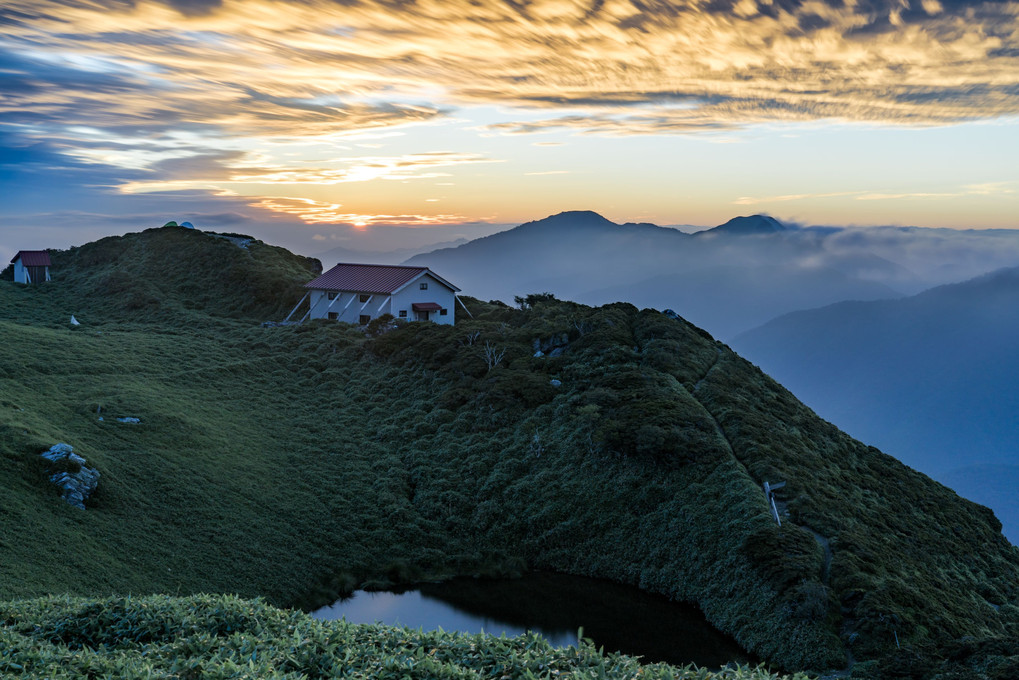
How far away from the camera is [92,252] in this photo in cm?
7669

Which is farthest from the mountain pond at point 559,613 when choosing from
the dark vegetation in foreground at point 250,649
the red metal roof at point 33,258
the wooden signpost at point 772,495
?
the red metal roof at point 33,258

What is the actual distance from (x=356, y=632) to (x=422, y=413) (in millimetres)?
26876

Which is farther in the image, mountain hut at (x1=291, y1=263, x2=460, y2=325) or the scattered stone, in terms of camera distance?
mountain hut at (x1=291, y1=263, x2=460, y2=325)

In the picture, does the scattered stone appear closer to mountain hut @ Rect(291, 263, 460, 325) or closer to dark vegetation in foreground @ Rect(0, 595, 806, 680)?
dark vegetation in foreground @ Rect(0, 595, 806, 680)

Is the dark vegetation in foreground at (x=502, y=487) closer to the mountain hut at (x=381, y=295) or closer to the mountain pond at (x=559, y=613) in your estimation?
the mountain pond at (x=559, y=613)

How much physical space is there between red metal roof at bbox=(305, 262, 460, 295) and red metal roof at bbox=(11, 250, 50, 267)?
32695mm

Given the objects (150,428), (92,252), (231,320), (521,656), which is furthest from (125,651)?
(92,252)

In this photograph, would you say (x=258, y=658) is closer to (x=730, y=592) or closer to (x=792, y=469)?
(x=730, y=592)

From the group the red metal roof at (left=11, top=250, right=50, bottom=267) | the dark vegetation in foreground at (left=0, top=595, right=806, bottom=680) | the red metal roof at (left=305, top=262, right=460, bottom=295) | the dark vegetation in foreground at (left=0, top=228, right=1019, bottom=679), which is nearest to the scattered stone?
the dark vegetation in foreground at (left=0, top=228, right=1019, bottom=679)

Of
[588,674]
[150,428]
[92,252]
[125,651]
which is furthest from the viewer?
[92,252]

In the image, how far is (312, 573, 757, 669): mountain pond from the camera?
69.5ft

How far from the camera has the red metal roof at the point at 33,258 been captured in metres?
72.2

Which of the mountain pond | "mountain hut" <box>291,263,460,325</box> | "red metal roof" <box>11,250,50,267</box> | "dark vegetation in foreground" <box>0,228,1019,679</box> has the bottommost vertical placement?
the mountain pond

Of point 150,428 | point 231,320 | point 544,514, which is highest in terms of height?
point 231,320
